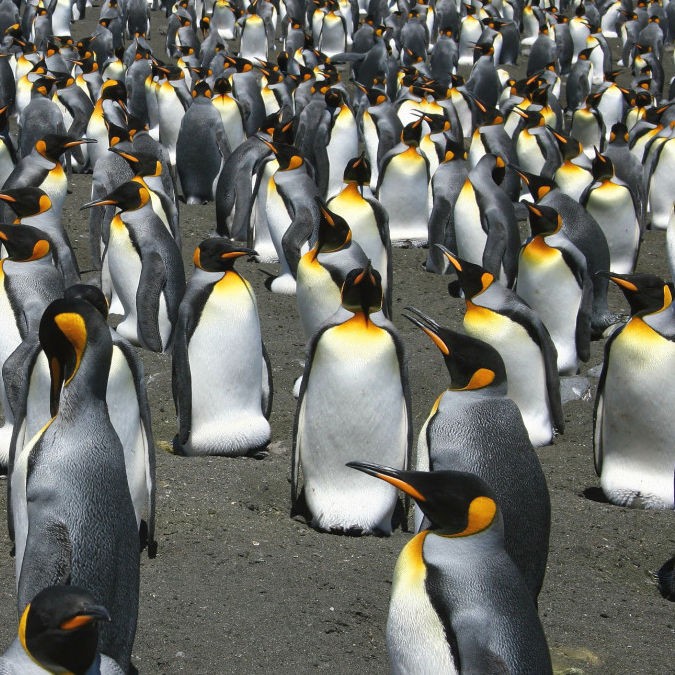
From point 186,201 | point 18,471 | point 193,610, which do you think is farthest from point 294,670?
point 186,201

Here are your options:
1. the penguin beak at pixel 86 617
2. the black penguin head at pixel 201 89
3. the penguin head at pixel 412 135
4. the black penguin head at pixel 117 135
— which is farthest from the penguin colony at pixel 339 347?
the black penguin head at pixel 201 89

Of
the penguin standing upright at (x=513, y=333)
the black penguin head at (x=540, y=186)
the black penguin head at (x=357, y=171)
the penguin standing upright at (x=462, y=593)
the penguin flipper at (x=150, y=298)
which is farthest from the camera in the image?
the black penguin head at (x=540, y=186)

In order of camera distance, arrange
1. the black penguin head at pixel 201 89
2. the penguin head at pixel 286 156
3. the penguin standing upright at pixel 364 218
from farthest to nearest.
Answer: the black penguin head at pixel 201 89 < the penguin head at pixel 286 156 < the penguin standing upright at pixel 364 218

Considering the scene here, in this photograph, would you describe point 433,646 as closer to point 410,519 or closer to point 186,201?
point 410,519

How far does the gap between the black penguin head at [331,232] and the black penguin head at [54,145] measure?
9.77ft

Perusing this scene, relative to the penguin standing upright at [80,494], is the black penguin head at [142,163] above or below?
below

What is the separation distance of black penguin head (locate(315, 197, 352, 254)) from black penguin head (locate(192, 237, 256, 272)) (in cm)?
54

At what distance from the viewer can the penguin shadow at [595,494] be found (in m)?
5.22

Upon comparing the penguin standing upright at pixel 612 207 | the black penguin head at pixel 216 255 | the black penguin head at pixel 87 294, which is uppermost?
the black penguin head at pixel 87 294

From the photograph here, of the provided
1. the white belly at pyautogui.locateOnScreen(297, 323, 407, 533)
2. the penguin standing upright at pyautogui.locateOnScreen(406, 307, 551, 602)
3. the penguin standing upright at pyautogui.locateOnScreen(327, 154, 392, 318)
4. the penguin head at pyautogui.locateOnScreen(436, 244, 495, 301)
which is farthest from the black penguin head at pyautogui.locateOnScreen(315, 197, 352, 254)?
the penguin standing upright at pyautogui.locateOnScreen(406, 307, 551, 602)

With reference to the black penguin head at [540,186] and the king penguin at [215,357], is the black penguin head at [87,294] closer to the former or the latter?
the king penguin at [215,357]

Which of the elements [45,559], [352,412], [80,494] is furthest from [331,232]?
[45,559]

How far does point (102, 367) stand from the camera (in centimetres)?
332

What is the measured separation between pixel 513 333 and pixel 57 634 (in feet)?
11.2
